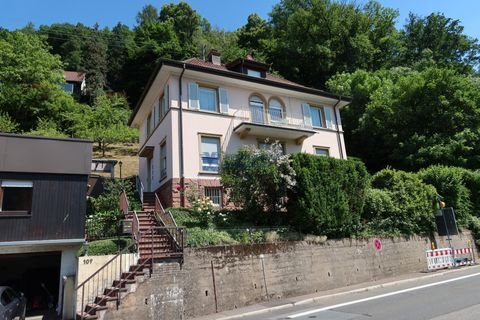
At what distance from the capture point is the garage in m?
14.8

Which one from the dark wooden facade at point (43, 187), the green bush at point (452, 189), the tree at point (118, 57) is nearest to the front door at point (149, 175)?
the dark wooden facade at point (43, 187)

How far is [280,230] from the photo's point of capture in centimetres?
1448

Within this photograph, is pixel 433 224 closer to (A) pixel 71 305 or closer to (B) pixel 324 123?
(B) pixel 324 123

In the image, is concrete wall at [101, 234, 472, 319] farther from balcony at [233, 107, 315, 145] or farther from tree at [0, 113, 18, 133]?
tree at [0, 113, 18, 133]

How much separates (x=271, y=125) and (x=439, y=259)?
10891 mm

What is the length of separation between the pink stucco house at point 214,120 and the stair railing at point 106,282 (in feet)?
20.6

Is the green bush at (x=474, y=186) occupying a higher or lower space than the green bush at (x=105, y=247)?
higher

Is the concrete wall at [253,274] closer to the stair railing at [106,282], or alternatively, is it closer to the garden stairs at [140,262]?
the garden stairs at [140,262]

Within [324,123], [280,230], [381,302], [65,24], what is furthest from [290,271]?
[65,24]

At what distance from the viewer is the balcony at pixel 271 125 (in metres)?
20.1

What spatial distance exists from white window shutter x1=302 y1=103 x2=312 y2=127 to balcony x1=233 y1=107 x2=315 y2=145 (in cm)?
29

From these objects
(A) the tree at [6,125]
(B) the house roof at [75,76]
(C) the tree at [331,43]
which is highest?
(B) the house roof at [75,76]

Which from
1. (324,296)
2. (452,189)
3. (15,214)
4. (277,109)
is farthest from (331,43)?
(15,214)

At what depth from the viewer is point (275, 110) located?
22469 millimetres
